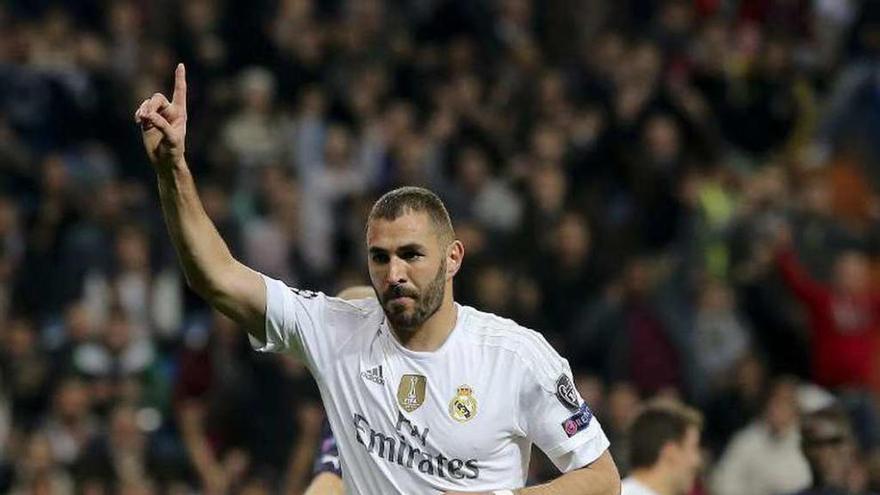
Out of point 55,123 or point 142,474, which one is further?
Answer: point 55,123

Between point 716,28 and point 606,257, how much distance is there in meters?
3.87

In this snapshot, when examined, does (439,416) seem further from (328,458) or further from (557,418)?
(328,458)

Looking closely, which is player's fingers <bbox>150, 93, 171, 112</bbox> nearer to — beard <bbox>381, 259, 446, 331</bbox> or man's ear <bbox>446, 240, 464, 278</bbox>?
beard <bbox>381, 259, 446, 331</bbox>

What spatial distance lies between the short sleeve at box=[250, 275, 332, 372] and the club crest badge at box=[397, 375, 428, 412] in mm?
315

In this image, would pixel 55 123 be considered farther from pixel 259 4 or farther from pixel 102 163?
pixel 259 4

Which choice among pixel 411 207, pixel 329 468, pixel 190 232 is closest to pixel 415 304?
pixel 411 207

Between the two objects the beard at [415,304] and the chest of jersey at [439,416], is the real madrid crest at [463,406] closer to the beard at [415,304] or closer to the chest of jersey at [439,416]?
the chest of jersey at [439,416]

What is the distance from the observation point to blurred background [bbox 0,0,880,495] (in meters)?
13.6

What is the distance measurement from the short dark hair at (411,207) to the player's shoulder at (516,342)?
33 centimetres

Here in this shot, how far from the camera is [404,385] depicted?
6.22 m

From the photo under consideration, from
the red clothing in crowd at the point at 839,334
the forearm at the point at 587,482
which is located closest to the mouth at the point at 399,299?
the forearm at the point at 587,482

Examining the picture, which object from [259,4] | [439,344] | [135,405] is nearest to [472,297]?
[135,405]

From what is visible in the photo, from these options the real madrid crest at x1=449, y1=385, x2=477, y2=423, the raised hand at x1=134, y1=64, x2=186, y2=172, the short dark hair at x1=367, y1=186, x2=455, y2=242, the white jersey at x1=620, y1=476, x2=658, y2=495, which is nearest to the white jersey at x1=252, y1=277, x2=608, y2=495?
the real madrid crest at x1=449, y1=385, x2=477, y2=423

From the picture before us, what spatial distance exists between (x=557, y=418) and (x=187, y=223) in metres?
1.27
